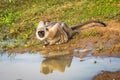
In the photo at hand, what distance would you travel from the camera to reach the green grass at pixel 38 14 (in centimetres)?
1362

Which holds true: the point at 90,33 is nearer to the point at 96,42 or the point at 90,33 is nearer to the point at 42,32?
the point at 96,42

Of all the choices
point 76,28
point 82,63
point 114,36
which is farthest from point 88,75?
point 76,28

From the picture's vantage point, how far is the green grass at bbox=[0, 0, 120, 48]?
536 inches

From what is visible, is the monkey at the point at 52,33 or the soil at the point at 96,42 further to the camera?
the monkey at the point at 52,33

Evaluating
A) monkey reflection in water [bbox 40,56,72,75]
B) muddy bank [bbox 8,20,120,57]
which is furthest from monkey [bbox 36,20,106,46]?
monkey reflection in water [bbox 40,56,72,75]

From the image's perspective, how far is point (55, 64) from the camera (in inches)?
408

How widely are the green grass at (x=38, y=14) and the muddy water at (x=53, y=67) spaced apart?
151cm

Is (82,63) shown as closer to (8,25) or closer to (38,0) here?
(8,25)

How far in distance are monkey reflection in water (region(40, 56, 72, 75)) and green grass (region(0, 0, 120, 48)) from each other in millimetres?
1703

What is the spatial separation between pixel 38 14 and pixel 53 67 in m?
6.58

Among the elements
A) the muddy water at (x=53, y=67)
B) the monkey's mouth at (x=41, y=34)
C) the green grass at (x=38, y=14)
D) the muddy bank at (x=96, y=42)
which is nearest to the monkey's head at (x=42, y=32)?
the monkey's mouth at (x=41, y=34)

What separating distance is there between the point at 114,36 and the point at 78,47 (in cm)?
117

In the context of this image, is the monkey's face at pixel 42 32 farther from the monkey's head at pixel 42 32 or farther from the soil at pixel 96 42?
the soil at pixel 96 42

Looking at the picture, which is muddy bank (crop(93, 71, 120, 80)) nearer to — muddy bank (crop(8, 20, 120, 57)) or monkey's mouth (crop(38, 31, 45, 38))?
muddy bank (crop(8, 20, 120, 57))
